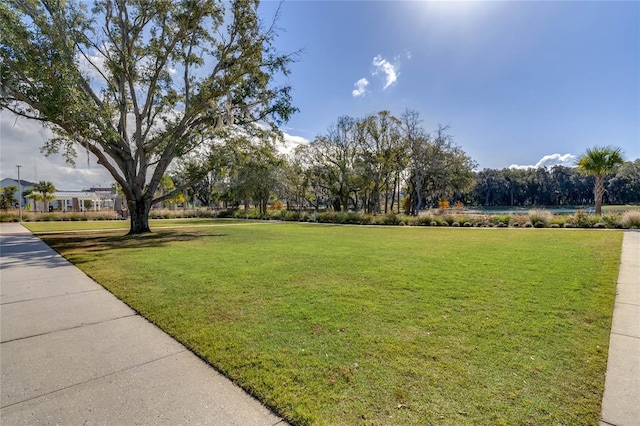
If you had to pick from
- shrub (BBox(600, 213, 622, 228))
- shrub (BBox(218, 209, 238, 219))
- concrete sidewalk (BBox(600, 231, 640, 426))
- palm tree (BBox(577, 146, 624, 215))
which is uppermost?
palm tree (BBox(577, 146, 624, 215))

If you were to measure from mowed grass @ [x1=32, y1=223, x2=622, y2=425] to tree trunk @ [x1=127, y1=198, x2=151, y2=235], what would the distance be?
8.37 metres

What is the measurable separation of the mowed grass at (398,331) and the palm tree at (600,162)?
15.5 metres

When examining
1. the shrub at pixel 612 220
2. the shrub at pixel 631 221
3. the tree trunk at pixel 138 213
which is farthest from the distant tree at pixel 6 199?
the shrub at pixel 631 221

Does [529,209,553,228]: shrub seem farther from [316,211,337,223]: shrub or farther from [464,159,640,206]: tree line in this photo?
[464,159,640,206]: tree line

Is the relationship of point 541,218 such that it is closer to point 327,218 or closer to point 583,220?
point 583,220

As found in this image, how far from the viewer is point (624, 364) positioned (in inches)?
103

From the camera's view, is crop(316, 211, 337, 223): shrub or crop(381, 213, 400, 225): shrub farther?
crop(316, 211, 337, 223): shrub

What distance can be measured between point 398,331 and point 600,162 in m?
21.8

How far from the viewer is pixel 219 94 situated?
13430mm

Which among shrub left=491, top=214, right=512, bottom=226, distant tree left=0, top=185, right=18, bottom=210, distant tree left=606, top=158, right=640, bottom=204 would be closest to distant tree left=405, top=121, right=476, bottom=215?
shrub left=491, top=214, right=512, bottom=226

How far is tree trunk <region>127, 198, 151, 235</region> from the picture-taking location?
14273 millimetres

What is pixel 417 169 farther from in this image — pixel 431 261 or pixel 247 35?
pixel 431 261

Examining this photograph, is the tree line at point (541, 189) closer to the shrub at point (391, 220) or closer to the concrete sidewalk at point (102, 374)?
the shrub at point (391, 220)

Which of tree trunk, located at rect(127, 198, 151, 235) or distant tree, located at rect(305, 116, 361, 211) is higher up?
distant tree, located at rect(305, 116, 361, 211)
